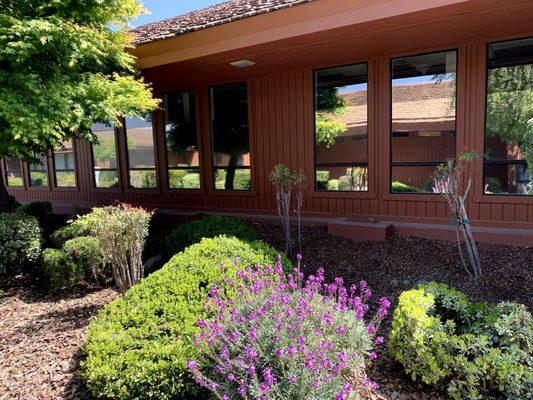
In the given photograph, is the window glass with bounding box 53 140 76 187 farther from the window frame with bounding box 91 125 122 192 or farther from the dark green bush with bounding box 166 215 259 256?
the dark green bush with bounding box 166 215 259 256

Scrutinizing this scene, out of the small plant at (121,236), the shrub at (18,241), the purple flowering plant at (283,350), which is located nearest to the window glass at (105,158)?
the shrub at (18,241)

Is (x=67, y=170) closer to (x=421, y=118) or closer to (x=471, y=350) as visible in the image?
(x=421, y=118)

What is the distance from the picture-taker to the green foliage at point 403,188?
607cm

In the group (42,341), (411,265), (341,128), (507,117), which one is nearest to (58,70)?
(42,341)

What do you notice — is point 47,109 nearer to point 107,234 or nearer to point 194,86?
point 107,234

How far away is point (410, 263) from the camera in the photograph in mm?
4918

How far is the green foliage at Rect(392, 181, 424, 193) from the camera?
6.07 meters

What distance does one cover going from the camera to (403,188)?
20.2 ft

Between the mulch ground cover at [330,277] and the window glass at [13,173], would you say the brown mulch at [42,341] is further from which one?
the window glass at [13,173]

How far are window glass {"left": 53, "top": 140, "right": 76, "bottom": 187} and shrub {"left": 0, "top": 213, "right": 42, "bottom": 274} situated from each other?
550 centimetres

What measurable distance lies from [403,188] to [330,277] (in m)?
2.28

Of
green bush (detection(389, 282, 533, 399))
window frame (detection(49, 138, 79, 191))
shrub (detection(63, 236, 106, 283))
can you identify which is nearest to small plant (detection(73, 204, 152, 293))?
shrub (detection(63, 236, 106, 283))

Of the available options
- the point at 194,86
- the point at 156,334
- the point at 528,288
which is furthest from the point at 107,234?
the point at 194,86

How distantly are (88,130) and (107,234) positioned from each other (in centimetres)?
222
